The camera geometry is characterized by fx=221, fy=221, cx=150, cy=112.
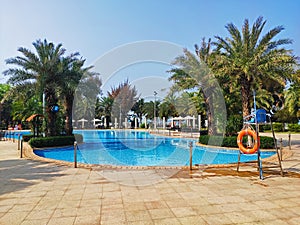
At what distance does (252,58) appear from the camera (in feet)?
40.0

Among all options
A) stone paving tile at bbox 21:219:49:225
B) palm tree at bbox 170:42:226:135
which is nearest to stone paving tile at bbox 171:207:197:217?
stone paving tile at bbox 21:219:49:225

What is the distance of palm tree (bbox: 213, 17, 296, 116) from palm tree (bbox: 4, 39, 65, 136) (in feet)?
34.3

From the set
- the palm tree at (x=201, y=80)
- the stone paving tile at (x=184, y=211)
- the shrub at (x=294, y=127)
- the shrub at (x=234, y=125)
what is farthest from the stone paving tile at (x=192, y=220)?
the shrub at (x=294, y=127)

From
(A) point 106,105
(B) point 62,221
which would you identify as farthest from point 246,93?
(A) point 106,105

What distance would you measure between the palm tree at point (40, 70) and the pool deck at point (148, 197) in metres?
8.42

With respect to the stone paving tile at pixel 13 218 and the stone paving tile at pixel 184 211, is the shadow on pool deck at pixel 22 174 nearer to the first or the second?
the stone paving tile at pixel 13 218

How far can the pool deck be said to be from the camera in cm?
358

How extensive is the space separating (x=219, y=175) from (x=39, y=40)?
1444 centimetres

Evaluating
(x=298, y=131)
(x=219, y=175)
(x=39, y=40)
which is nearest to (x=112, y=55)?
(x=39, y=40)

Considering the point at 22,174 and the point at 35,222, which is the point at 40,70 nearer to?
the point at 22,174

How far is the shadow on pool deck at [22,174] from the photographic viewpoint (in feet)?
18.1

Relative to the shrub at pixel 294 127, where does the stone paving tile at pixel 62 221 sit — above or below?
below

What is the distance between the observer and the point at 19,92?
46.9 ft

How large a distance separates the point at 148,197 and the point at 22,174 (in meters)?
4.36
